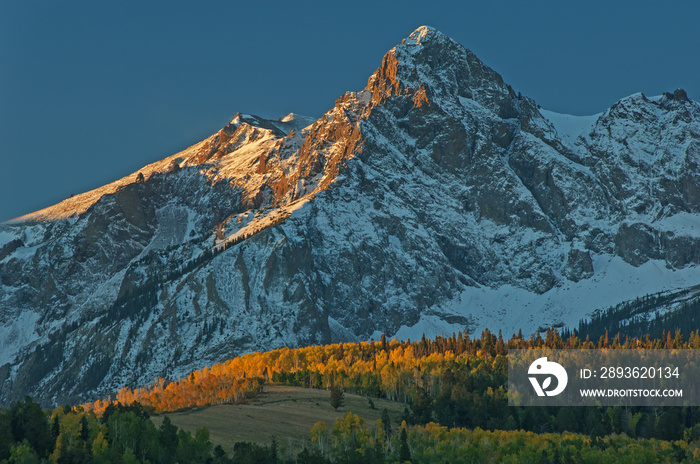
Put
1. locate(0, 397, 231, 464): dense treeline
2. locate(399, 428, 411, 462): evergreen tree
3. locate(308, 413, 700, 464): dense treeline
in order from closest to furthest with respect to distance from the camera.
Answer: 1. locate(0, 397, 231, 464): dense treeline
2. locate(399, 428, 411, 462): evergreen tree
3. locate(308, 413, 700, 464): dense treeline

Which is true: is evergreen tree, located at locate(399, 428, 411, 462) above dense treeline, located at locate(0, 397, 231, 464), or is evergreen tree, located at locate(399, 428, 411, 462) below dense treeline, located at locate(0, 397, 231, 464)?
below

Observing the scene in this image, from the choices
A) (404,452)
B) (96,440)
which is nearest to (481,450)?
(404,452)

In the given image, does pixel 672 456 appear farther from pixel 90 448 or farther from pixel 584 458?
pixel 90 448

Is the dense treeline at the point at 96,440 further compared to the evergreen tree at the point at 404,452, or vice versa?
the evergreen tree at the point at 404,452

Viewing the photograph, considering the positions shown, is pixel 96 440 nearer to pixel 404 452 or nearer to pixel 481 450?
pixel 404 452

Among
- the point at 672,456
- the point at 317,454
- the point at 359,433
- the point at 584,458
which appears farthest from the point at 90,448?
the point at 672,456

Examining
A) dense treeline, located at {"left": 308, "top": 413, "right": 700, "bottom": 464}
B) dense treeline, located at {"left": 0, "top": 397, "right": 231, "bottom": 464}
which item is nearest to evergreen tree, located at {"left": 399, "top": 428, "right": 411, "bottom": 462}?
dense treeline, located at {"left": 308, "top": 413, "right": 700, "bottom": 464}

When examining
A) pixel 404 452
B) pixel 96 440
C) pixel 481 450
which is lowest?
pixel 481 450

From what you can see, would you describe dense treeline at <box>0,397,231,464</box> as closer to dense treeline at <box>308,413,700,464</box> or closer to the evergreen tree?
dense treeline at <box>308,413,700,464</box>

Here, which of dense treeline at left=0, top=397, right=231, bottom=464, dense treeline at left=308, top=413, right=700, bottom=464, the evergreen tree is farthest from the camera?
dense treeline at left=308, top=413, right=700, bottom=464

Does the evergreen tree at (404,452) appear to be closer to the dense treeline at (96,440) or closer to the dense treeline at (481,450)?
the dense treeline at (481,450)

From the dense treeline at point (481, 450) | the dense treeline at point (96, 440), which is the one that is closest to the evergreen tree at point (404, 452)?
the dense treeline at point (481, 450)

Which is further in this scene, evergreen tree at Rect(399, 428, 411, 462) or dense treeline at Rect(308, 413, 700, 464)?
dense treeline at Rect(308, 413, 700, 464)

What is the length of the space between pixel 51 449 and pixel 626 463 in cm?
9818
